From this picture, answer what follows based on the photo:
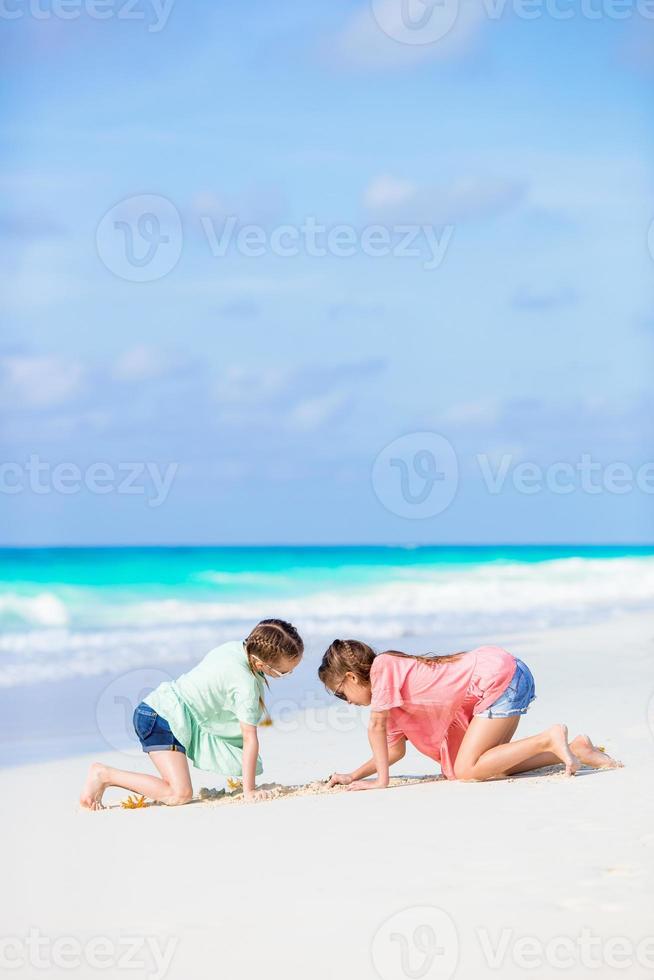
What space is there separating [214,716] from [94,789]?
0.72m

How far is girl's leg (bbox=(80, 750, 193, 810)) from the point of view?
5.86 m

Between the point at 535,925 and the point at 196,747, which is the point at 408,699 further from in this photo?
the point at 535,925

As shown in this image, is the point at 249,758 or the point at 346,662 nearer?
the point at 249,758

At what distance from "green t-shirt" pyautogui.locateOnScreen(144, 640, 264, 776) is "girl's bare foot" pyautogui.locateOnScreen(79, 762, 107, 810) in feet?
1.50

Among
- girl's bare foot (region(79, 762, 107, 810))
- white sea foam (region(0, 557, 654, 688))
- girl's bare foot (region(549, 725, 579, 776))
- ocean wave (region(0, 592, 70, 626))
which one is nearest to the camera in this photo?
girl's bare foot (region(79, 762, 107, 810))

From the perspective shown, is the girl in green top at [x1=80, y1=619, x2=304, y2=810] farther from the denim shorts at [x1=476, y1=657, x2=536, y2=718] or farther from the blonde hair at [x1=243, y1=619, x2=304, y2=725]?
the denim shorts at [x1=476, y1=657, x2=536, y2=718]

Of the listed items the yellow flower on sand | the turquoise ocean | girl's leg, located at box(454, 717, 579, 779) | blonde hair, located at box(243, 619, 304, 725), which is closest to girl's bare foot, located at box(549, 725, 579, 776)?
girl's leg, located at box(454, 717, 579, 779)

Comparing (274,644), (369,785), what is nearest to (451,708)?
(369,785)

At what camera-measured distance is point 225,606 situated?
23422 millimetres

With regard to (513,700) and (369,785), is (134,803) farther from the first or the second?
(513,700)

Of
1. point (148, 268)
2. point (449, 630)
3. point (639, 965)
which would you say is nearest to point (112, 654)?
point (449, 630)

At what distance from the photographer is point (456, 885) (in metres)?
4.20

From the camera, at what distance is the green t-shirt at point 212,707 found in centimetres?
615

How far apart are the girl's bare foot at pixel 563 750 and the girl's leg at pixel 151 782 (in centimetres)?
182
